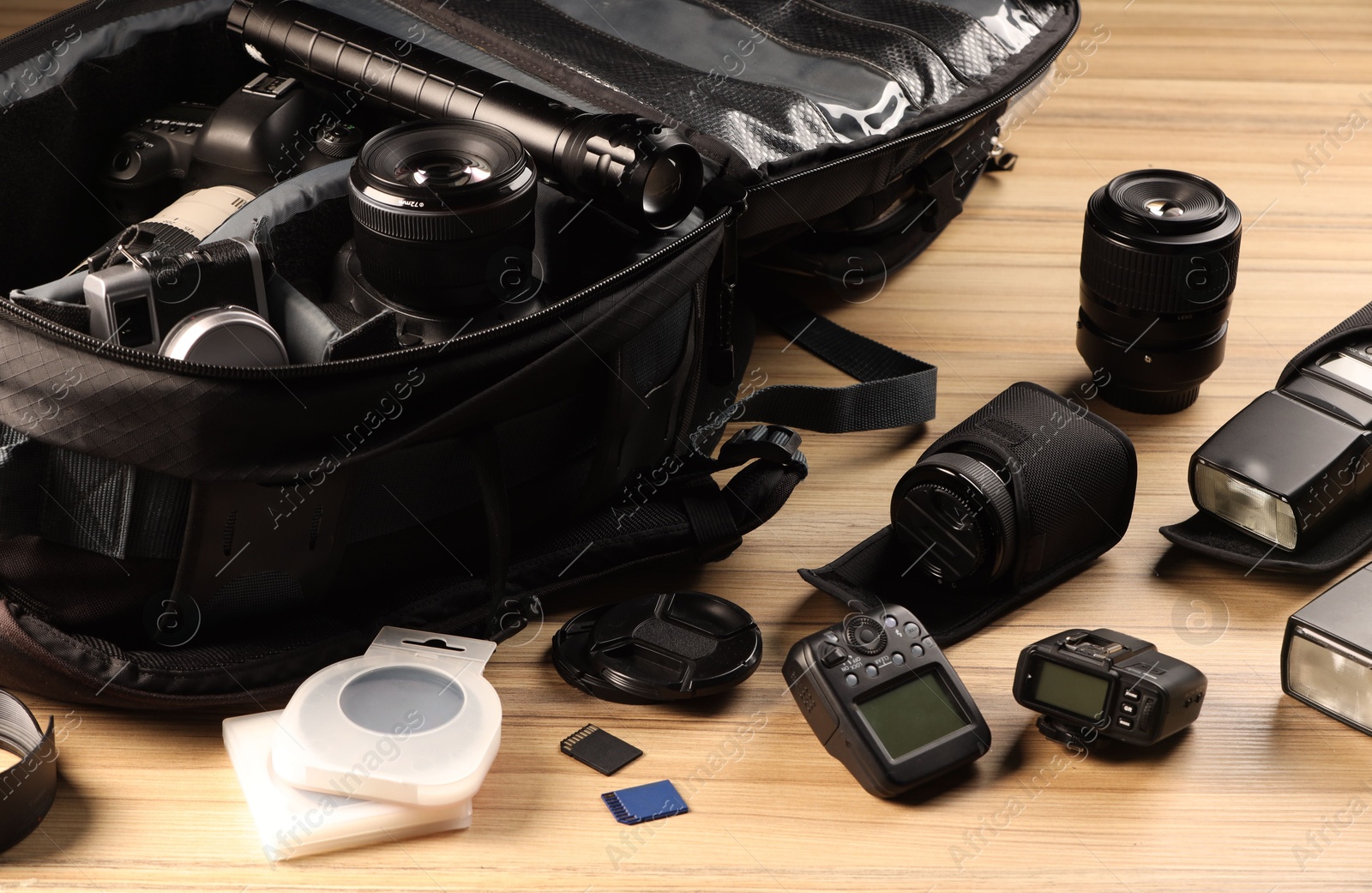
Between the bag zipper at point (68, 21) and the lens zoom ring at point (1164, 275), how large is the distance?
0.92 m

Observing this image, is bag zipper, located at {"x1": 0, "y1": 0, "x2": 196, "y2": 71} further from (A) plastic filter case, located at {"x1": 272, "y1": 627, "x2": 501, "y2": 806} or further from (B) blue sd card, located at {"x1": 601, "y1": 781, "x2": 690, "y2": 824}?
(B) blue sd card, located at {"x1": 601, "y1": 781, "x2": 690, "y2": 824}

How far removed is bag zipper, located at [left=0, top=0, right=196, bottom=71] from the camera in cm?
124

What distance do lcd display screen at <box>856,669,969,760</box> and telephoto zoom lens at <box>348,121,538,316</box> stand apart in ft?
1.33

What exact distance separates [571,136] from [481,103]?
100 mm

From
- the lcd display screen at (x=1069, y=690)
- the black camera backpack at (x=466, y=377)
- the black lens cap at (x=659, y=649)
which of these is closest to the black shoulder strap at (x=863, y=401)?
the black camera backpack at (x=466, y=377)

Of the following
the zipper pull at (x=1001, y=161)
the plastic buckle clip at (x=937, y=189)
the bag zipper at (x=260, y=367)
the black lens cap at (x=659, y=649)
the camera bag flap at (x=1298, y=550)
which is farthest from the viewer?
the zipper pull at (x=1001, y=161)

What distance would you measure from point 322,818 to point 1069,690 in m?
0.51

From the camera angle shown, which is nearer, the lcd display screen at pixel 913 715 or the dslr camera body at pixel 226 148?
the lcd display screen at pixel 913 715

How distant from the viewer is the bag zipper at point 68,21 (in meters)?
1.24

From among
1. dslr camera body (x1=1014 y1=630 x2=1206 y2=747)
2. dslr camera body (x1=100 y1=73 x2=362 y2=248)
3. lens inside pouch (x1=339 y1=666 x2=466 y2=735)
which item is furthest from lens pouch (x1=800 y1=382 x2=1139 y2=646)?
dslr camera body (x1=100 y1=73 x2=362 y2=248)

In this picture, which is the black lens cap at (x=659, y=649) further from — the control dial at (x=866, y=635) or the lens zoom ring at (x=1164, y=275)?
the lens zoom ring at (x=1164, y=275)

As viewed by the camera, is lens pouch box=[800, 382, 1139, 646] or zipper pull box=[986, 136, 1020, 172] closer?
lens pouch box=[800, 382, 1139, 646]

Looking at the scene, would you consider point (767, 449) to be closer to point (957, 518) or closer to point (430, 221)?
point (957, 518)

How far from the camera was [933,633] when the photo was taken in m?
1.08
